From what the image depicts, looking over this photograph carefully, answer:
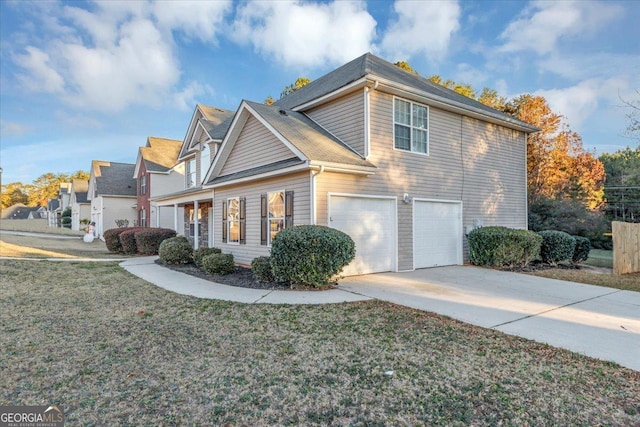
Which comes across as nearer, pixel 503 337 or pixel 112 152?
pixel 503 337

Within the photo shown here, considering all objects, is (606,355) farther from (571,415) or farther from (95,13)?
(95,13)

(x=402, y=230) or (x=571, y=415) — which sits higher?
(x=402, y=230)

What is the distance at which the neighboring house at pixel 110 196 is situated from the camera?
28.5m

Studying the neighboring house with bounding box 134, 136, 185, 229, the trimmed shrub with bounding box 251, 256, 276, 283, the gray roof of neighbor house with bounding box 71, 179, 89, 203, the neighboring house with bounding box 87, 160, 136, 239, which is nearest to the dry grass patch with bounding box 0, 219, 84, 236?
the neighboring house with bounding box 87, 160, 136, 239

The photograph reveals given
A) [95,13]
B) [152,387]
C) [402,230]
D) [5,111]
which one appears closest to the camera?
[152,387]

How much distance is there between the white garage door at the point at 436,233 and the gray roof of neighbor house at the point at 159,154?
19892 millimetres

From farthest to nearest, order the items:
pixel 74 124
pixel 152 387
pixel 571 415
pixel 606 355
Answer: pixel 74 124 → pixel 606 355 → pixel 152 387 → pixel 571 415

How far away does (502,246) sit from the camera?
10.9m

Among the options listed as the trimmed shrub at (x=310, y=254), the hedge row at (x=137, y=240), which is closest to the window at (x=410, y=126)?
the trimmed shrub at (x=310, y=254)

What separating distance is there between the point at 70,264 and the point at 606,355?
14.7m

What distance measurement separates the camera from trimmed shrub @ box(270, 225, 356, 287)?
7547mm

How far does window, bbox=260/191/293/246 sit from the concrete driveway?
97.4 inches

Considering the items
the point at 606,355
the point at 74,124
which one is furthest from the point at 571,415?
the point at 74,124

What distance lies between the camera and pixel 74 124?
94.4 feet
